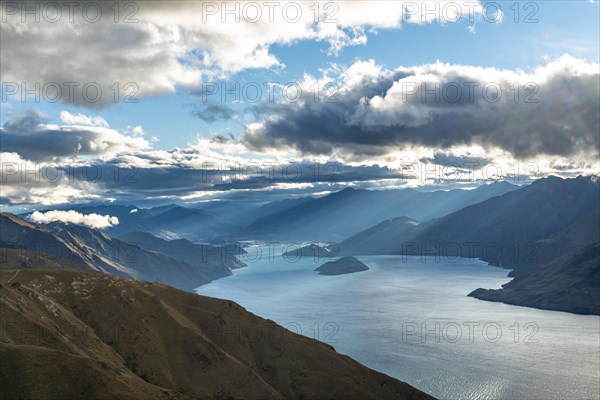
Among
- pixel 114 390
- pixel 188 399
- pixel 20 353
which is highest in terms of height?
pixel 20 353

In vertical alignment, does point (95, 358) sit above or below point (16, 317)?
below

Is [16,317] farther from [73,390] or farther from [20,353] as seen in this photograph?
[73,390]

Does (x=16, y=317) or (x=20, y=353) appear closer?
(x=20, y=353)

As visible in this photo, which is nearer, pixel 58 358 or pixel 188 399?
pixel 58 358

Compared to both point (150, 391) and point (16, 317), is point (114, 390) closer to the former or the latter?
point (150, 391)

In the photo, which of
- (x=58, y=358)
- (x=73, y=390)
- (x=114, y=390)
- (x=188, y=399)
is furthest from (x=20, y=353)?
(x=188, y=399)

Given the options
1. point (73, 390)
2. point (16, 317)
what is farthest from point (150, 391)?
point (16, 317)

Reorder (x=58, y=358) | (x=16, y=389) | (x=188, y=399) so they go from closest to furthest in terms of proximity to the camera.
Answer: (x=16, y=389) → (x=58, y=358) → (x=188, y=399)

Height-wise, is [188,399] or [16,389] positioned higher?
[16,389]

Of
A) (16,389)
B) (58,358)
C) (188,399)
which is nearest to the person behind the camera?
(16,389)
